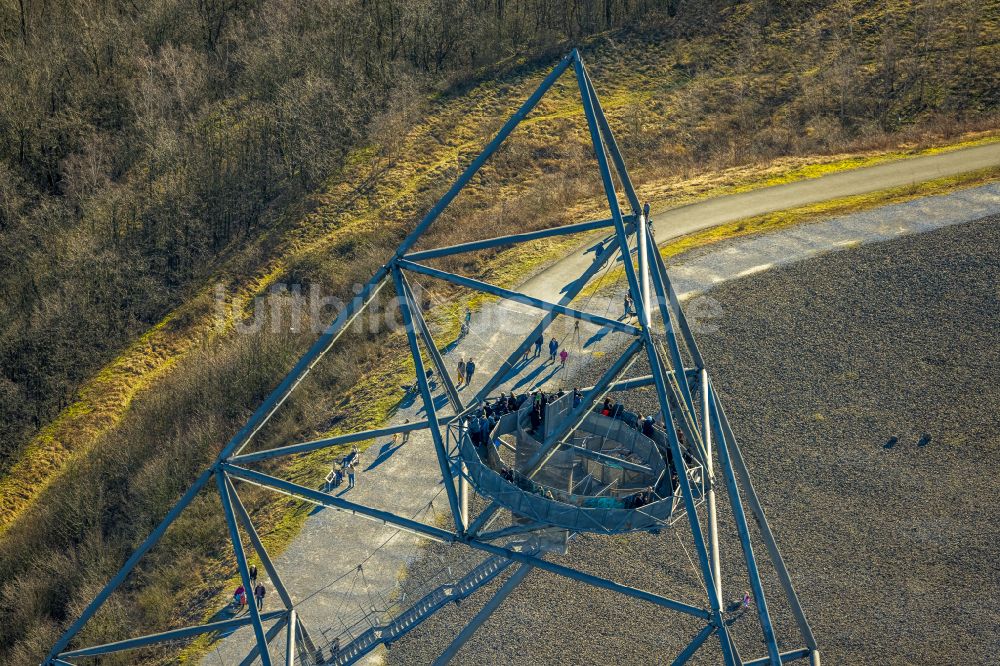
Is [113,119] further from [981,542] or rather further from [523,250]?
[981,542]

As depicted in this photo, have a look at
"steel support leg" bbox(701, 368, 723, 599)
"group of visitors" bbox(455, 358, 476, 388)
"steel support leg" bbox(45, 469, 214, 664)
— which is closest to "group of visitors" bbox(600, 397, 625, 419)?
"steel support leg" bbox(701, 368, 723, 599)

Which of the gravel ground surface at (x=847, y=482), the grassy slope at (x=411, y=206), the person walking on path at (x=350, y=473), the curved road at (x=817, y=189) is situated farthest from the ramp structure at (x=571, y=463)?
the curved road at (x=817, y=189)

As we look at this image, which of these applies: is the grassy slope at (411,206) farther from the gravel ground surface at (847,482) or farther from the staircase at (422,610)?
the staircase at (422,610)

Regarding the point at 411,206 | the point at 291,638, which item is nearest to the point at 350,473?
the point at 291,638

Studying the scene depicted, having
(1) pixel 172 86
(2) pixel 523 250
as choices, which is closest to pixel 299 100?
(1) pixel 172 86

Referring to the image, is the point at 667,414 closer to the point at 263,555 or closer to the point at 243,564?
the point at 243,564

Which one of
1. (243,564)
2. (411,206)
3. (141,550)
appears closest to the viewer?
(243,564)
